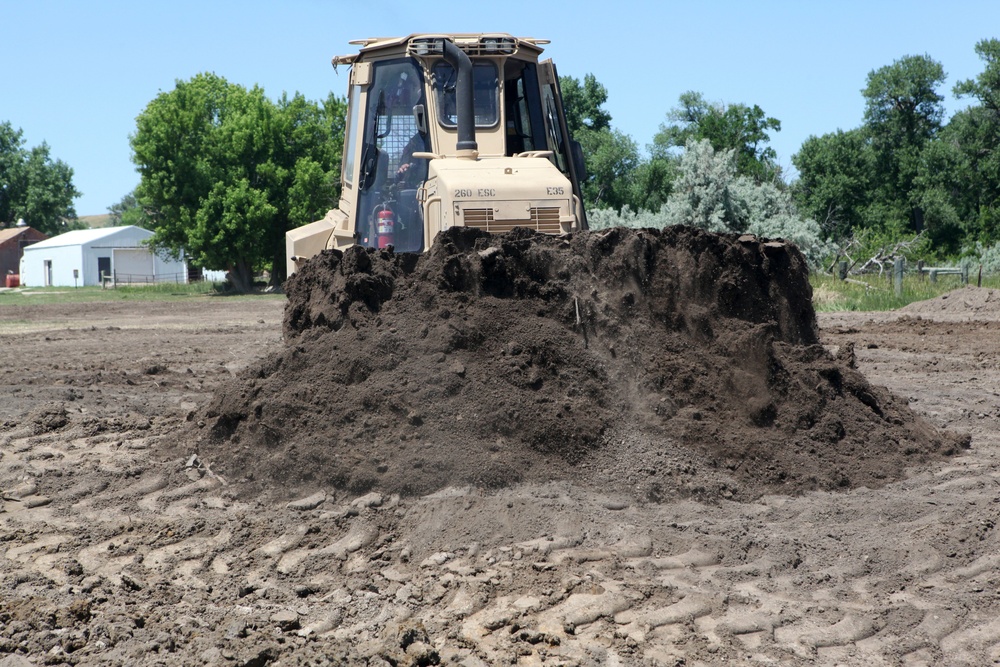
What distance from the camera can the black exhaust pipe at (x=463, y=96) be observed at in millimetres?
8516

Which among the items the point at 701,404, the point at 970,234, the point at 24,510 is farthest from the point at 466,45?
the point at 970,234

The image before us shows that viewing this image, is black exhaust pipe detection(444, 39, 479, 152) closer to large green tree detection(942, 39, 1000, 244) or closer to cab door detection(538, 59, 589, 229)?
cab door detection(538, 59, 589, 229)

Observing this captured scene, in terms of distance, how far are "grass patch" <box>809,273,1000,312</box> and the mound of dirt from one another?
51.5ft

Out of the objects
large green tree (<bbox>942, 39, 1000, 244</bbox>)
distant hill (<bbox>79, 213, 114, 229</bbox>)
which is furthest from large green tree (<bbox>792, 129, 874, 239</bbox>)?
distant hill (<bbox>79, 213, 114, 229</bbox>)

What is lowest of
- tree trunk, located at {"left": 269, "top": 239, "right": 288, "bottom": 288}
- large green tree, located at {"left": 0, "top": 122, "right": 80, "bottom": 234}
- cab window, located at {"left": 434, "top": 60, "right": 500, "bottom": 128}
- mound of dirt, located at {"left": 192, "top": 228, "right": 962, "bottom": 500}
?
mound of dirt, located at {"left": 192, "top": 228, "right": 962, "bottom": 500}

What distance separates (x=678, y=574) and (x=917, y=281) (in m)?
23.4

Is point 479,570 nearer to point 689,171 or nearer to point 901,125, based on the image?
point 689,171

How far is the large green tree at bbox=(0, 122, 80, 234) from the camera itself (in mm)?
77438

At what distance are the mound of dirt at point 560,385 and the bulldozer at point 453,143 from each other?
34.3 inches

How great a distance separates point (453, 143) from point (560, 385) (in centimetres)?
300

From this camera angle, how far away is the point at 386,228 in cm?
902

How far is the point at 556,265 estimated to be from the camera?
7121 millimetres

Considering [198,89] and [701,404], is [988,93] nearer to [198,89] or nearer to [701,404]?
[198,89]

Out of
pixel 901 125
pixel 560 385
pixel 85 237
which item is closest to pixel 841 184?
pixel 901 125
